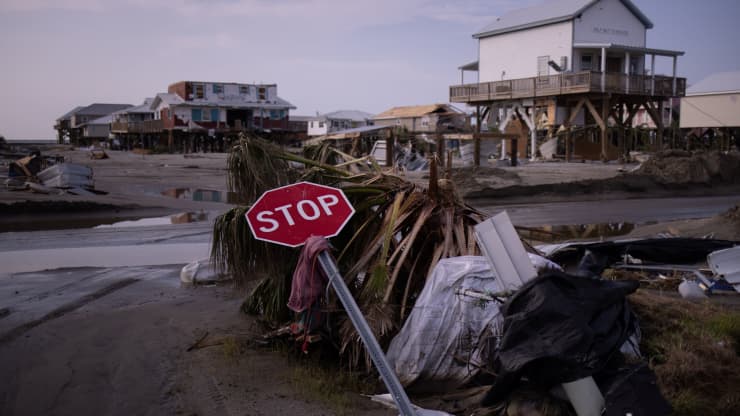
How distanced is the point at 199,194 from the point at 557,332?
22.3m

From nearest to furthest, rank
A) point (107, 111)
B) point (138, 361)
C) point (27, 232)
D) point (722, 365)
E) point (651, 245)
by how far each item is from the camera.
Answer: point (722, 365)
point (138, 361)
point (651, 245)
point (27, 232)
point (107, 111)

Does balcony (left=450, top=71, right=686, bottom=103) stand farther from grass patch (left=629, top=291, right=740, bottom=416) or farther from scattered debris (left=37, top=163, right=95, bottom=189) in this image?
grass patch (left=629, top=291, right=740, bottom=416)

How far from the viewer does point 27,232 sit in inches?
606

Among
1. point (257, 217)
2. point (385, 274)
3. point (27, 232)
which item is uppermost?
point (257, 217)

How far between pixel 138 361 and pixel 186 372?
621mm

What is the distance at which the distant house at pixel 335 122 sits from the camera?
8844 cm

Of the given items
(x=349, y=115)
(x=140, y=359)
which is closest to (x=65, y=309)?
(x=140, y=359)

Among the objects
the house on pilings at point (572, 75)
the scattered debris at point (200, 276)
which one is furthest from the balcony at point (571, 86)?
the scattered debris at point (200, 276)

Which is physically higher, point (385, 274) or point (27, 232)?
point (385, 274)

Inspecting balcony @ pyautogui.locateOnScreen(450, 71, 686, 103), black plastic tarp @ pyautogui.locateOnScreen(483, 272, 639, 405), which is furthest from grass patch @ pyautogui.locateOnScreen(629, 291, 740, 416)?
balcony @ pyautogui.locateOnScreen(450, 71, 686, 103)

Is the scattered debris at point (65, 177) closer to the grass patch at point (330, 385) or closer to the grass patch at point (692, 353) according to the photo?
the grass patch at point (330, 385)

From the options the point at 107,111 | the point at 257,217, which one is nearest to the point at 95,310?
the point at 257,217

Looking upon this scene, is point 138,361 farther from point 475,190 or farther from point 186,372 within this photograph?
point 475,190

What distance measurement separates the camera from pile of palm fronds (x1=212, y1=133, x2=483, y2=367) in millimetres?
5711
